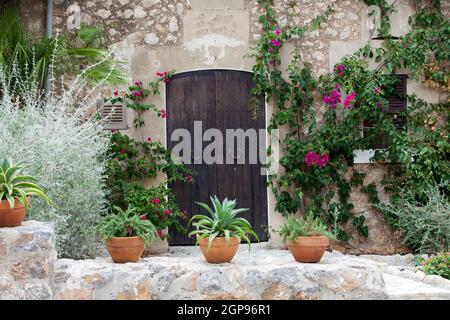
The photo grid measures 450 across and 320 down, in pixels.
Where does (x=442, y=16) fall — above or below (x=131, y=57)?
above

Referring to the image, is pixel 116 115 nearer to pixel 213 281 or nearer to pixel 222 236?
pixel 222 236

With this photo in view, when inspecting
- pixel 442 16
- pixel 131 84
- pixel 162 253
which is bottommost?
pixel 162 253

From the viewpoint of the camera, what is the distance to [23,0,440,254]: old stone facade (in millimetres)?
7656

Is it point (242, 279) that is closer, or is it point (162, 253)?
point (242, 279)

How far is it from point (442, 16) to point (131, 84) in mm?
3872

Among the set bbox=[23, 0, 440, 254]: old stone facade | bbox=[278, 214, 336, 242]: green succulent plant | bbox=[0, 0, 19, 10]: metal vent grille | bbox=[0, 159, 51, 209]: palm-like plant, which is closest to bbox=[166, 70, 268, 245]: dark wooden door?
bbox=[23, 0, 440, 254]: old stone facade

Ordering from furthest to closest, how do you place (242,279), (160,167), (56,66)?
(160,167) < (56,66) < (242,279)

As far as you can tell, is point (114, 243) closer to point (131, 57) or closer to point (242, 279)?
point (242, 279)

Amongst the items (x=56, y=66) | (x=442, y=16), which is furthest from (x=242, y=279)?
(x=442, y=16)

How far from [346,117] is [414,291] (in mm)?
3012

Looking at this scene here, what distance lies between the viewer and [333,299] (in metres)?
4.68

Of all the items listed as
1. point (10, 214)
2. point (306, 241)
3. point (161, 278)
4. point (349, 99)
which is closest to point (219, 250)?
point (161, 278)

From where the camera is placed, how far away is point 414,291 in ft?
16.9

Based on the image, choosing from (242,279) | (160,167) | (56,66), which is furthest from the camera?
(160,167)
